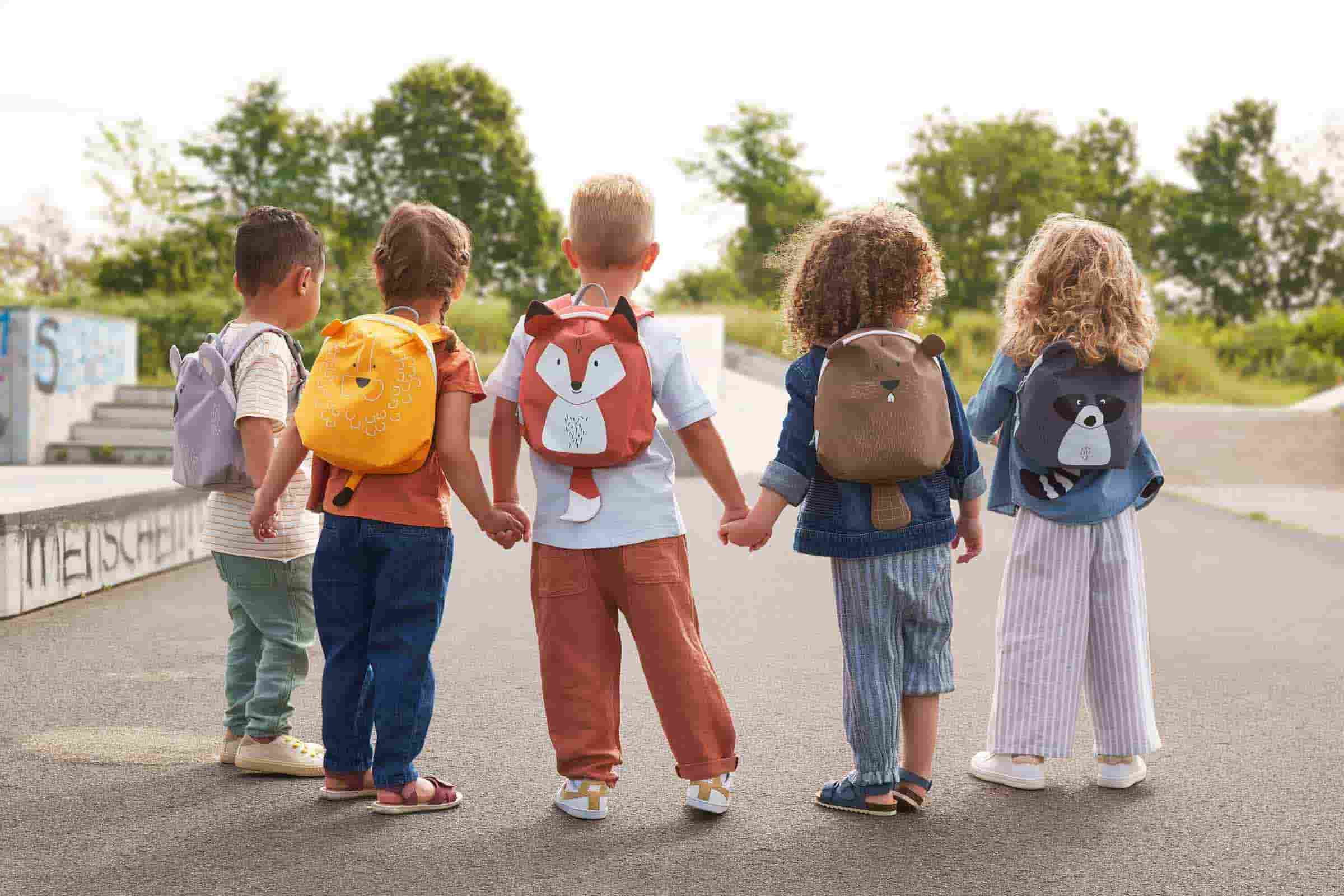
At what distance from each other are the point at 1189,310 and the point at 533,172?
35020 mm

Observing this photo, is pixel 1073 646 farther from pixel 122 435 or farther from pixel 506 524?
pixel 122 435

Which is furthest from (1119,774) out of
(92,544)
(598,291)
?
(92,544)

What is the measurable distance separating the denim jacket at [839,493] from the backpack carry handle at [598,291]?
20.5 inches

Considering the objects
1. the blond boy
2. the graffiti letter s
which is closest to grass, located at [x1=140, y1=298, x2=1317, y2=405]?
the graffiti letter s

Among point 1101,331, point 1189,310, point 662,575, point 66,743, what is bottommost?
point 66,743

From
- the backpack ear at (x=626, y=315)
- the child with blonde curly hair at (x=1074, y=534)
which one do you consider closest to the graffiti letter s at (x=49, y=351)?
the backpack ear at (x=626, y=315)

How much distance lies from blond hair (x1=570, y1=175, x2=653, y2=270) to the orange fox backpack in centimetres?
16

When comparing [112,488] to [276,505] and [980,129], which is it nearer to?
[276,505]

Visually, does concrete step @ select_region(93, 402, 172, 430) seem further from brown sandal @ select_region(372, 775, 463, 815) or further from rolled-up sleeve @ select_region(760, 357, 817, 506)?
rolled-up sleeve @ select_region(760, 357, 817, 506)

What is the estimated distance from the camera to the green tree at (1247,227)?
55750 mm

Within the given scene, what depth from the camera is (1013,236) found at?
38.0m

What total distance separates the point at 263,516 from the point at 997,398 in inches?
85.1

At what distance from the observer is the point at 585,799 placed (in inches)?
124

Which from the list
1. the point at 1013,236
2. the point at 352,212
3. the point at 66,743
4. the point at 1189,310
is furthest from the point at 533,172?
the point at 66,743
